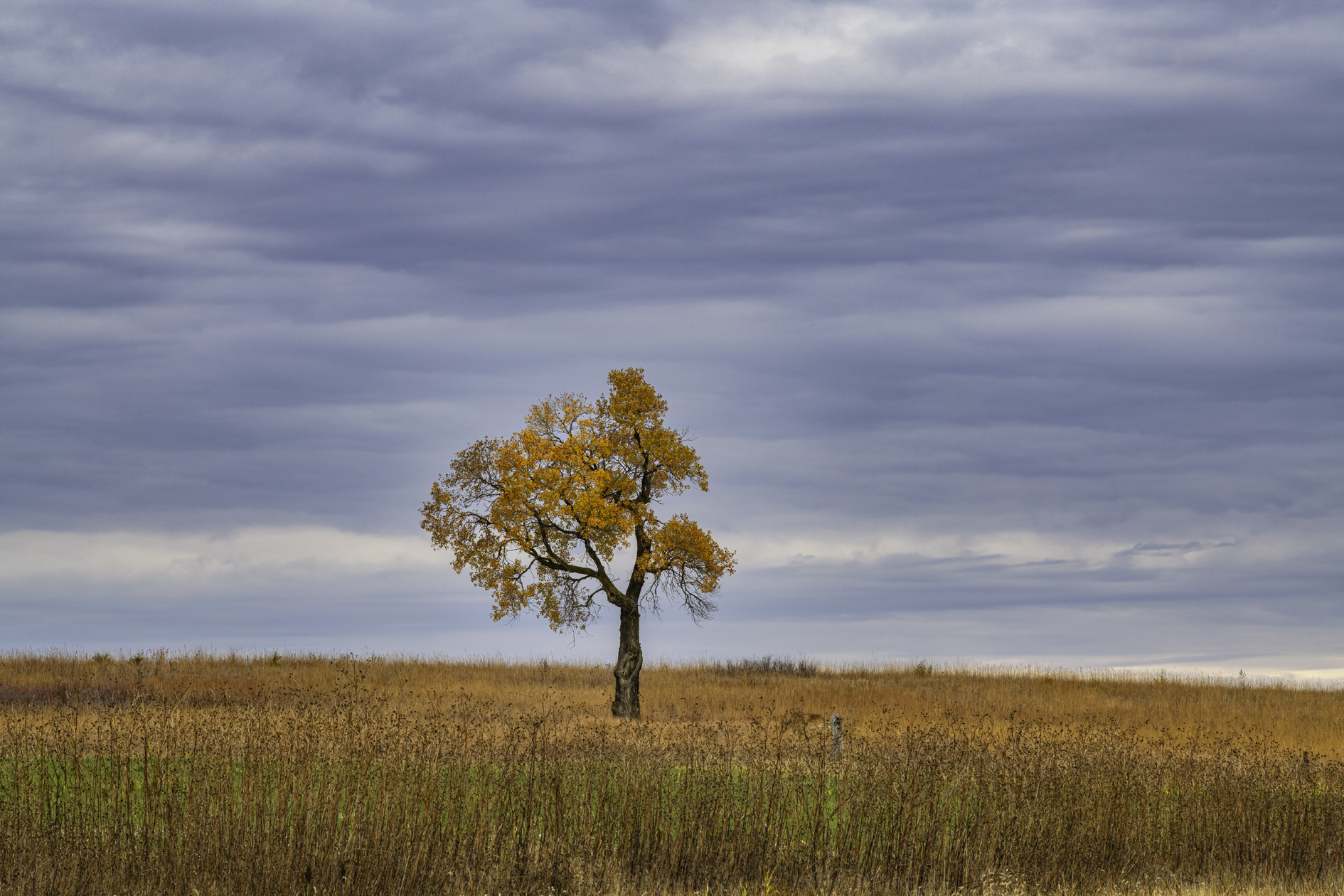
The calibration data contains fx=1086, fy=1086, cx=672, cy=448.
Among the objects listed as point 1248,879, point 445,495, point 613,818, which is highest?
point 445,495

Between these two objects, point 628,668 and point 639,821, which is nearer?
point 639,821

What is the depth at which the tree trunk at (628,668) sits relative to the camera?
30.6 metres

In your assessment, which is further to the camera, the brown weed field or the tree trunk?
the tree trunk

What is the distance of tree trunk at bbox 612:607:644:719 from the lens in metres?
30.6

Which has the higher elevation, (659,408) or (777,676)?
(659,408)

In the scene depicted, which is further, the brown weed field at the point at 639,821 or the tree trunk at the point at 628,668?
the tree trunk at the point at 628,668

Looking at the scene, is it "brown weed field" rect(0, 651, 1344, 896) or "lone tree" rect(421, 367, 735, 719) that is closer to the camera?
"brown weed field" rect(0, 651, 1344, 896)

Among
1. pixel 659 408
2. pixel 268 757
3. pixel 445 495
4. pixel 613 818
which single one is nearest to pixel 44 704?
pixel 445 495

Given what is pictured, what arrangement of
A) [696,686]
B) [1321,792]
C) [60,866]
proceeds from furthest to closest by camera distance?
[696,686], [1321,792], [60,866]

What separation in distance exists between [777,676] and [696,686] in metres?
6.08

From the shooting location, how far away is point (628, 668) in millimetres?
31094

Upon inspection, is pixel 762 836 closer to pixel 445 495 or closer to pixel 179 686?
pixel 445 495

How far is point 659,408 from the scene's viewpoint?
1264 inches

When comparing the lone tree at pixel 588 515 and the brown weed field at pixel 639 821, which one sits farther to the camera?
the lone tree at pixel 588 515
